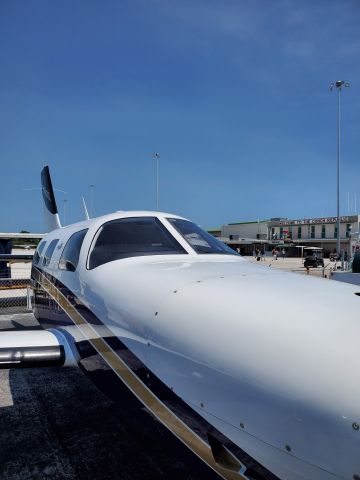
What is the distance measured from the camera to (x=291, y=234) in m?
81.8

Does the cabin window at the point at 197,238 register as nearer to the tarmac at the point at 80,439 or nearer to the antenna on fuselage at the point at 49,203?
the tarmac at the point at 80,439

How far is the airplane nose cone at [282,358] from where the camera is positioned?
1.39 metres

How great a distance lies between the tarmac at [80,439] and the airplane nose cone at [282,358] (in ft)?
2.71

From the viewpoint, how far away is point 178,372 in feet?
6.74

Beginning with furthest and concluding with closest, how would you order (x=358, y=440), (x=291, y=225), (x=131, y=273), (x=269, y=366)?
1. (x=291, y=225)
2. (x=131, y=273)
3. (x=269, y=366)
4. (x=358, y=440)

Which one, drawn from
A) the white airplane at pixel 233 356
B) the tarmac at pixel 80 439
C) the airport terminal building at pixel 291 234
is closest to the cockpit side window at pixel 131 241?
the white airplane at pixel 233 356

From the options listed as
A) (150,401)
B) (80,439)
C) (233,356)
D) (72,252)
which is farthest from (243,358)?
(72,252)

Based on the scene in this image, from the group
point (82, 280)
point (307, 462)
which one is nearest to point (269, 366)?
point (307, 462)

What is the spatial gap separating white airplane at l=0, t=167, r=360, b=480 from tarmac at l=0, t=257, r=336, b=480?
0.47m

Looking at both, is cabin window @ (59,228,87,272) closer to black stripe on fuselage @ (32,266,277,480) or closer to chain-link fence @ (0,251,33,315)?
black stripe on fuselage @ (32,266,277,480)

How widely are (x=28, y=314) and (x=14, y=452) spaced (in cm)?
765

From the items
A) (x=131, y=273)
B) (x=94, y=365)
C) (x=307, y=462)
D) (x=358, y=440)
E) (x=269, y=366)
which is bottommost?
(x=94, y=365)

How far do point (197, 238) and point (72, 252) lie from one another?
1.49 metres

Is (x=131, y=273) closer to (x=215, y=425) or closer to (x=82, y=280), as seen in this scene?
(x=82, y=280)
